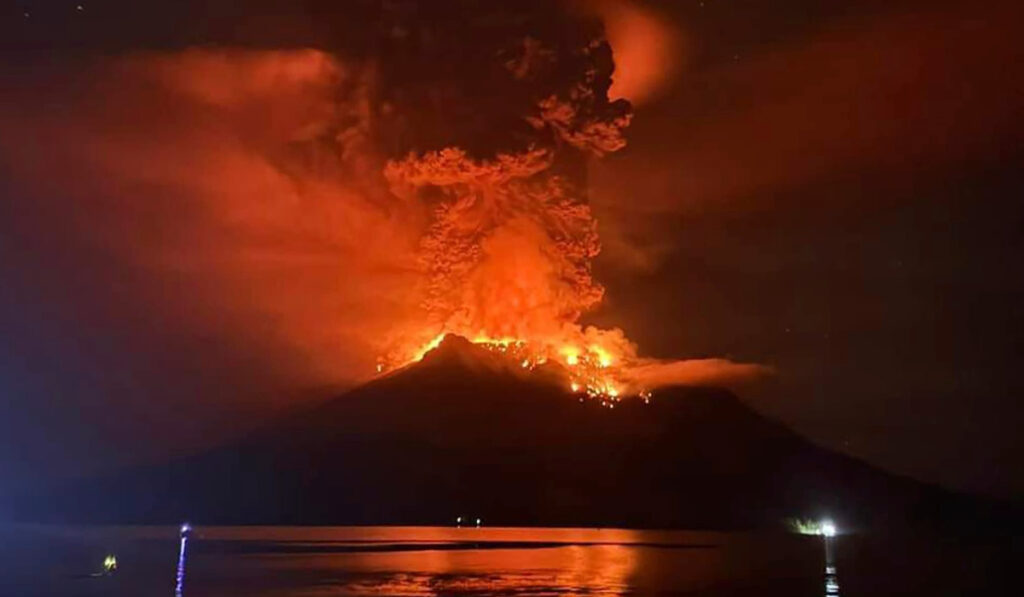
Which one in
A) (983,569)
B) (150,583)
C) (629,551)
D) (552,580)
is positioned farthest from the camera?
(629,551)

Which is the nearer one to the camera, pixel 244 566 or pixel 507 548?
pixel 244 566

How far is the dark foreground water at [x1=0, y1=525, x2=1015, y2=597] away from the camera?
62938 millimetres

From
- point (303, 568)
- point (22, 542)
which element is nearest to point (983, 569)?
point (303, 568)

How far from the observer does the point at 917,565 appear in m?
111

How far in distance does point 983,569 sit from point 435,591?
209 ft

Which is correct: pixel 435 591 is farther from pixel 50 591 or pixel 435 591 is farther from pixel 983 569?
pixel 983 569

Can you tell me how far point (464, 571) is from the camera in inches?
3196

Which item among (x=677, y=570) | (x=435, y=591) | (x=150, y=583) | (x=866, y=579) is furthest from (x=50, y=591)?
(x=866, y=579)

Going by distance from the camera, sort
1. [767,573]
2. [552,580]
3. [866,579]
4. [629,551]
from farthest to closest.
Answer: [629,551] → [767,573] → [866,579] → [552,580]

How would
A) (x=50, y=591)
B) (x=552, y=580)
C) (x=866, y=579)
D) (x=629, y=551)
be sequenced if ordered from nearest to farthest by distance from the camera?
(x=50, y=591)
(x=552, y=580)
(x=866, y=579)
(x=629, y=551)

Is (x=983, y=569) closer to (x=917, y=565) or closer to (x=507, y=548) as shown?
(x=917, y=565)

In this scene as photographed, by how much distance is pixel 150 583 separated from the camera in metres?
64.8

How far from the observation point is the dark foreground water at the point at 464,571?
206ft

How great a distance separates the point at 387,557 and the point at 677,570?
2829 centimetres
